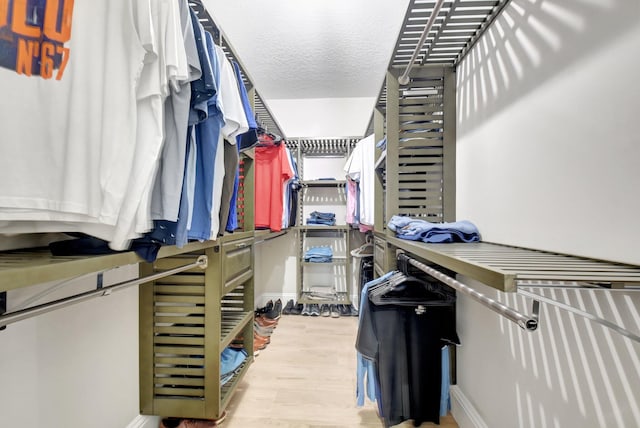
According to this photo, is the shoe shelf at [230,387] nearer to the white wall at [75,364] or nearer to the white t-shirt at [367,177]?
the white wall at [75,364]

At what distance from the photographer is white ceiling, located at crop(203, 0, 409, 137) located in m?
1.95

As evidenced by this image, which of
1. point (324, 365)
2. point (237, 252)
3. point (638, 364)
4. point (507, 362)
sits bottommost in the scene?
point (324, 365)

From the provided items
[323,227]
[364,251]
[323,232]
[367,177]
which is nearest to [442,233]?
[367,177]

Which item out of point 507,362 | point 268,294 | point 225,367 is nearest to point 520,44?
point 507,362

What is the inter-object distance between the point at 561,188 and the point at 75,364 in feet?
5.71

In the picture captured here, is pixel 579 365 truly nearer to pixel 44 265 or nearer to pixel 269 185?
pixel 44 265

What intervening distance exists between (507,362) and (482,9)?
1.47 m

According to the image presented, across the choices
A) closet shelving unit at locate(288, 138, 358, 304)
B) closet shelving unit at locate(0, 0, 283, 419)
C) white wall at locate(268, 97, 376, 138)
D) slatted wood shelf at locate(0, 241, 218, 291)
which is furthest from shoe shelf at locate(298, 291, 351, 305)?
slatted wood shelf at locate(0, 241, 218, 291)

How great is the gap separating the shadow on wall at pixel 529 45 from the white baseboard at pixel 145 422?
83.8 inches

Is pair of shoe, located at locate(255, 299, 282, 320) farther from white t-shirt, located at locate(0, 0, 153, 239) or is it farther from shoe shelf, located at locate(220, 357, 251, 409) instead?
white t-shirt, located at locate(0, 0, 153, 239)

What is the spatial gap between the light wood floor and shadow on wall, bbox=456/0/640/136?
162 centimetres

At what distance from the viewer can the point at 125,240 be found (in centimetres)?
65

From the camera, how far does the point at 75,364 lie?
0.97m

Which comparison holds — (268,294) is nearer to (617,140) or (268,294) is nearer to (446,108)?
(446,108)
